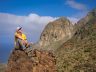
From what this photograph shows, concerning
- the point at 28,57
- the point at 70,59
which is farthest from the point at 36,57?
the point at 70,59

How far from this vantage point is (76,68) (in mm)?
→ 61938

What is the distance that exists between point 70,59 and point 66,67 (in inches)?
197

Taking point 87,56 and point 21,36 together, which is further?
point 87,56

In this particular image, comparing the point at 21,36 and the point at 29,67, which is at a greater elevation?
the point at 21,36

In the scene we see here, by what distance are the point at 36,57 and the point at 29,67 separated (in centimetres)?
151

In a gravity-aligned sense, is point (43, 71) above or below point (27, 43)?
below

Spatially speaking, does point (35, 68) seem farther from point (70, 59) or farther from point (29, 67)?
point (70, 59)

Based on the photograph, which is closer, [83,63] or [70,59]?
[83,63]

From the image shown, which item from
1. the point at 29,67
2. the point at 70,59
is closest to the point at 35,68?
the point at 29,67

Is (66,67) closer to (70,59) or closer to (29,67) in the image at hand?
(70,59)

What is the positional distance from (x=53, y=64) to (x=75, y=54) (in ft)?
127

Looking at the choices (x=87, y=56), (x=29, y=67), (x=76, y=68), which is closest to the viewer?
(x=29, y=67)

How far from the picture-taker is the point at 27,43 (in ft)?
105

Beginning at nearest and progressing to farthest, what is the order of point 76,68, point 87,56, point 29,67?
point 29,67, point 76,68, point 87,56
